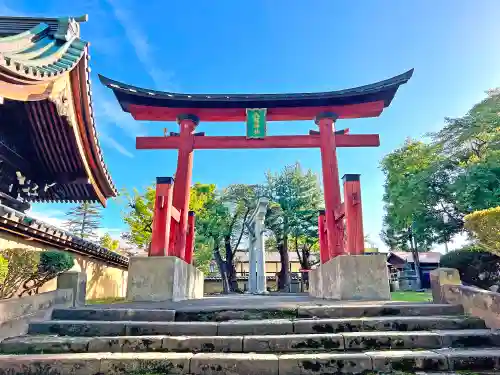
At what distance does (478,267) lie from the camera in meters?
10.8

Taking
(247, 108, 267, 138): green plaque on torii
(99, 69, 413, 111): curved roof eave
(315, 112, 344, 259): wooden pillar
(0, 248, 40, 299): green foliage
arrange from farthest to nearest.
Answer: (247, 108, 267, 138): green plaque on torii
(99, 69, 413, 111): curved roof eave
(315, 112, 344, 259): wooden pillar
(0, 248, 40, 299): green foliage

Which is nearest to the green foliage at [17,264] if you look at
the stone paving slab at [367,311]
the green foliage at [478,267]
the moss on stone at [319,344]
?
the stone paving slab at [367,311]

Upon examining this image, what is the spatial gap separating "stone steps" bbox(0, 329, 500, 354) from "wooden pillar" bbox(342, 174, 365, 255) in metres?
3.24

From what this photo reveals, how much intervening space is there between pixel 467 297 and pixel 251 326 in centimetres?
288

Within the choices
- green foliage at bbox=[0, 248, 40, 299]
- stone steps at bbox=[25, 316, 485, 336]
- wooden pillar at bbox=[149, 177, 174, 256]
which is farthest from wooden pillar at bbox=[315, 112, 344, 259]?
green foliage at bbox=[0, 248, 40, 299]

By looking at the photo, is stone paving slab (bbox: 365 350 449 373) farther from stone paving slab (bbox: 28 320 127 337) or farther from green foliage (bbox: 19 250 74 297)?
green foliage (bbox: 19 250 74 297)

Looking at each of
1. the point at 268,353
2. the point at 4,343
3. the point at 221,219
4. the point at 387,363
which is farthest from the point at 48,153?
the point at 221,219

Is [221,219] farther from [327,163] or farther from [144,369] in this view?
[144,369]

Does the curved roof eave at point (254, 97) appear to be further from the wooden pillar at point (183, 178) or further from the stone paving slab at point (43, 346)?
the stone paving slab at point (43, 346)

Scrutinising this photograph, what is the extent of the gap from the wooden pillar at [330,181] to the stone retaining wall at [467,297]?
2.84 metres

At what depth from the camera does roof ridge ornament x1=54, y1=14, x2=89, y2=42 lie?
19.1 ft

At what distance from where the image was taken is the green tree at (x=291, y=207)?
2584cm

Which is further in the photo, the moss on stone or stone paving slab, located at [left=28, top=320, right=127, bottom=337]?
stone paving slab, located at [left=28, top=320, right=127, bottom=337]

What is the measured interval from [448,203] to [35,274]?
21.8m
